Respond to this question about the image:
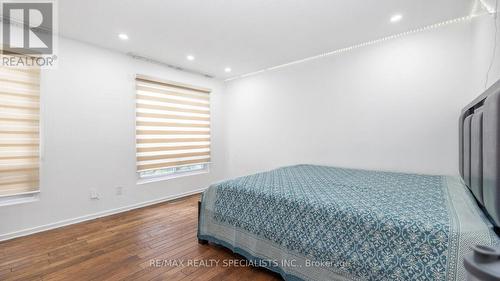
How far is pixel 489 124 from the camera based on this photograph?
96 cm

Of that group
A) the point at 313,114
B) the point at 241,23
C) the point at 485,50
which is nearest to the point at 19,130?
the point at 241,23

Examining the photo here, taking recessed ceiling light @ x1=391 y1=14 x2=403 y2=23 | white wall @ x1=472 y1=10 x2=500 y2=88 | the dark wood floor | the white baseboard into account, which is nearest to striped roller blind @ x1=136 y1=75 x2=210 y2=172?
the white baseboard

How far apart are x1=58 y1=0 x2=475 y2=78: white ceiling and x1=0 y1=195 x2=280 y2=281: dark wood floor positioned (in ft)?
7.83

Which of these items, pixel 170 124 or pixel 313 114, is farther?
pixel 170 124

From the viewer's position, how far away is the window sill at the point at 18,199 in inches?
92.8

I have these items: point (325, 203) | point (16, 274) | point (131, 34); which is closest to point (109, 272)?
point (16, 274)

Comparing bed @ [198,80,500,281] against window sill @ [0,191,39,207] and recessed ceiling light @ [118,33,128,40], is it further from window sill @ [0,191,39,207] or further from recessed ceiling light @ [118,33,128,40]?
recessed ceiling light @ [118,33,128,40]

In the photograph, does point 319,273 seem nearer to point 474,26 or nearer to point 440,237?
point 440,237

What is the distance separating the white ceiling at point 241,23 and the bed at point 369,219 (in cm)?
125

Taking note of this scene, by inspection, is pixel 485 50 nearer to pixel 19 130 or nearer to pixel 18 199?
pixel 19 130

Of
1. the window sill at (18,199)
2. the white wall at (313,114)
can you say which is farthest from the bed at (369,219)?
the window sill at (18,199)

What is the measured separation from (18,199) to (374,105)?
454 cm

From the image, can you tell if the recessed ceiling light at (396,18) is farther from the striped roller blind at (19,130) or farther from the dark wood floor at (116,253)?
the striped roller blind at (19,130)

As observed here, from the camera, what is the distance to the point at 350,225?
139 centimetres
